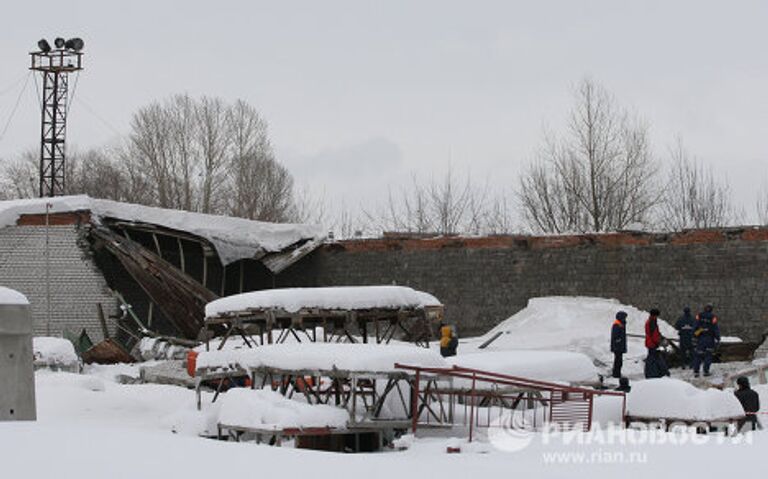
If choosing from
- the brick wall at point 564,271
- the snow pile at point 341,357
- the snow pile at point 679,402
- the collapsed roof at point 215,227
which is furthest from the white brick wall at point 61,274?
the snow pile at point 679,402

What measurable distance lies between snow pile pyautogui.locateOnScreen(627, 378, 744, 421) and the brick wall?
384 inches

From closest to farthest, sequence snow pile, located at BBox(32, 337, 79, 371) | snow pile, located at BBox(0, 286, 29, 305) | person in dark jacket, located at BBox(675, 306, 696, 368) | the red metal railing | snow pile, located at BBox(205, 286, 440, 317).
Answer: snow pile, located at BBox(0, 286, 29, 305) < the red metal railing < snow pile, located at BBox(205, 286, 440, 317) < person in dark jacket, located at BBox(675, 306, 696, 368) < snow pile, located at BBox(32, 337, 79, 371)

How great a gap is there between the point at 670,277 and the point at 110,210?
12388 mm

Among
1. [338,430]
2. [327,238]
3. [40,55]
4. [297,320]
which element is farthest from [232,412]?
[40,55]

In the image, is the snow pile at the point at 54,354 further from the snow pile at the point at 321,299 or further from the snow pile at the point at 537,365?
the snow pile at the point at 537,365

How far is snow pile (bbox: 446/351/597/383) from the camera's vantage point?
16.9 meters

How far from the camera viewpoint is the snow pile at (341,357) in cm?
1366

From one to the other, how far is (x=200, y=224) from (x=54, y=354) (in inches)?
278

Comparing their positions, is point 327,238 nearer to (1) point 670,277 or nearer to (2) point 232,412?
(1) point 670,277

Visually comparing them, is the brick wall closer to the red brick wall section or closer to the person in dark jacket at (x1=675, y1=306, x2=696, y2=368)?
the red brick wall section

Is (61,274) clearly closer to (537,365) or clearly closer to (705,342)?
(537,365)

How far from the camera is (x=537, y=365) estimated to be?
1720cm

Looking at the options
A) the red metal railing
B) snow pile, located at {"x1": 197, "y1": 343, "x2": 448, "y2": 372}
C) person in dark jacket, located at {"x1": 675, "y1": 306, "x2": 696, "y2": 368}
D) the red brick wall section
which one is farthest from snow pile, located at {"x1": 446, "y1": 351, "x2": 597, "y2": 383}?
the red brick wall section

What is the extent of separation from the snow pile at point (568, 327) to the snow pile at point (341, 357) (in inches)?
360
